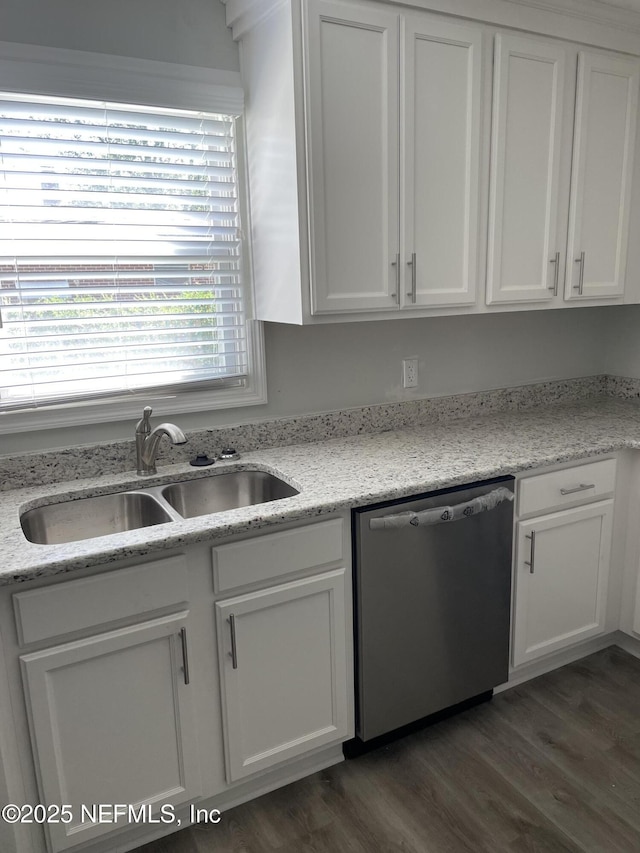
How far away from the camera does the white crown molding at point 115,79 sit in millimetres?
1838

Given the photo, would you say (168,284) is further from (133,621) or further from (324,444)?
(133,621)

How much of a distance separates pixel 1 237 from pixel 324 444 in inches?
49.1

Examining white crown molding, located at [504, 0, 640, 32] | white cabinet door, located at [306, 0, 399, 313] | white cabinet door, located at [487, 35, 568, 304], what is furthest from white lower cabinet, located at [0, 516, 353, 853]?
white crown molding, located at [504, 0, 640, 32]

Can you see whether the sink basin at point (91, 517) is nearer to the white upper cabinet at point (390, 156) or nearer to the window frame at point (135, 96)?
the window frame at point (135, 96)

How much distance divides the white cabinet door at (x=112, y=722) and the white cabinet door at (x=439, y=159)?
1.35 meters

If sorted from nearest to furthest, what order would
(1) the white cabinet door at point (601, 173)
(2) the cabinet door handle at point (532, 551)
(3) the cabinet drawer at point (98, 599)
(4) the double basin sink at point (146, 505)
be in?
(3) the cabinet drawer at point (98, 599) → (4) the double basin sink at point (146, 505) → (2) the cabinet door handle at point (532, 551) → (1) the white cabinet door at point (601, 173)

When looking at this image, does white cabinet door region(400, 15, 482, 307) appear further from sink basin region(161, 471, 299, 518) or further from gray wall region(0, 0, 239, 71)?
sink basin region(161, 471, 299, 518)

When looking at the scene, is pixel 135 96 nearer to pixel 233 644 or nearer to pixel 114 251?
pixel 114 251

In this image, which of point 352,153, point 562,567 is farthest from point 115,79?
point 562,567

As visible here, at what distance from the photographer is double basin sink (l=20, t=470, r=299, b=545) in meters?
1.94

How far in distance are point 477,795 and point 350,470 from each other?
1.04 meters

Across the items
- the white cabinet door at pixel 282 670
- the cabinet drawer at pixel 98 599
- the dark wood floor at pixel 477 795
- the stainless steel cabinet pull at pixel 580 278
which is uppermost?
the stainless steel cabinet pull at pixel 580 278

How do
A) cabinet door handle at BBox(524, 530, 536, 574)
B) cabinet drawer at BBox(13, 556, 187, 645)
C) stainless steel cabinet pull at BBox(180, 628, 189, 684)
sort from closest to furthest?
cabinet drawer at BBox(13, 556, 187, 645) < stainless steel cabinet pull at BBox(180, 628, 189, 684) < cabinet door handle at BBox(524, 530, 536, 574)

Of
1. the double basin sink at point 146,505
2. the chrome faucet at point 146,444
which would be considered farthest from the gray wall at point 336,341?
the double basin sink at point 146,505
